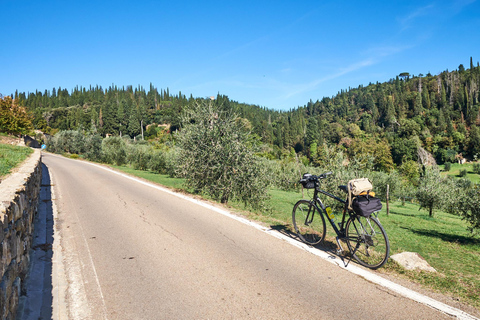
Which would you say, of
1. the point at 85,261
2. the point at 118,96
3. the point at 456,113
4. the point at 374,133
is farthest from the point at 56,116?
the point at 456,113

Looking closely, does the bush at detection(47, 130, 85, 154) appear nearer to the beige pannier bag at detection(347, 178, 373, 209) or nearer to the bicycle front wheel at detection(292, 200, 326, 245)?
the bicycle front wheel at detection(292, 200, 326, 245)

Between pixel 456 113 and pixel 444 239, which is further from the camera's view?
pixel 456 113

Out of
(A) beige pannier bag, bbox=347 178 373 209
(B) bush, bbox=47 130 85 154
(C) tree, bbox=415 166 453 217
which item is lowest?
(C) tree, bbox=415 166 453 217

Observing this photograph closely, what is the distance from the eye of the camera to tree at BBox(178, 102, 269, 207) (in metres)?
11.8

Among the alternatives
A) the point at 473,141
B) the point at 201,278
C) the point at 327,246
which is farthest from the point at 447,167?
the point at 201,278

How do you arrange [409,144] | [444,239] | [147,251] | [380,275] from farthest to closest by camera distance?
[409,144] → [444,239] → [147,251] → [380,275]

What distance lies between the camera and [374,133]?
144375 millimetres

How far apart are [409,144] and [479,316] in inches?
4610

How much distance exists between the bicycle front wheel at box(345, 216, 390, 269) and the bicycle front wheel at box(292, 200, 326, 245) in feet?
2.10

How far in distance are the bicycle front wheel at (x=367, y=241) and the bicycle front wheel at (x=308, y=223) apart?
2.10 ft

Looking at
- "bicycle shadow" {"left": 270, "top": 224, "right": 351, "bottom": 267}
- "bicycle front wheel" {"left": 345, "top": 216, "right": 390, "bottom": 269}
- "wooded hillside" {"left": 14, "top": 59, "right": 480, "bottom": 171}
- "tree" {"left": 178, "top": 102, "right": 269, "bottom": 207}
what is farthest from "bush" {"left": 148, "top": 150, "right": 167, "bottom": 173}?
"wooded hillside" {"left": 14, "top": 59, "right": 480, "bottom": 171}

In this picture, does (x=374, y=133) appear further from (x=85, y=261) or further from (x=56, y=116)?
(x=85, y=261)

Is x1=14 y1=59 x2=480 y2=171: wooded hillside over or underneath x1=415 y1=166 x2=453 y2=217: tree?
over

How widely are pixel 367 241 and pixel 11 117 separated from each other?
40.2m
